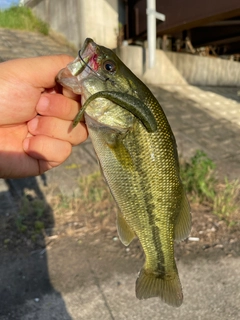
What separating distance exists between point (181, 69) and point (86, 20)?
11.6ft

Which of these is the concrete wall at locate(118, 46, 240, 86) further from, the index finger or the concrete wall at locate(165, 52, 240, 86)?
the index finger

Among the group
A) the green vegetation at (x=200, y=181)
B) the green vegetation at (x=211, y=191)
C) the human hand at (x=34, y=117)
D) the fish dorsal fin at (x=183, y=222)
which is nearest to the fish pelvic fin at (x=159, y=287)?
the fish dorsal fin at (x=183, y=222)

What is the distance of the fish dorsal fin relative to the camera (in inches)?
70.4

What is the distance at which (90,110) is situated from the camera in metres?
1.60

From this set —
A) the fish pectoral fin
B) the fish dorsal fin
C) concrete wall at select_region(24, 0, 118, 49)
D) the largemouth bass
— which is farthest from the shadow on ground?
concrete wall at select_region(24, 0, 118, 49)

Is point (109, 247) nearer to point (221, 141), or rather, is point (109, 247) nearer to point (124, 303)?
point (124, 303)

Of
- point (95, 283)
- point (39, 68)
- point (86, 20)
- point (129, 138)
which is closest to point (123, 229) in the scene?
point (129, 138)

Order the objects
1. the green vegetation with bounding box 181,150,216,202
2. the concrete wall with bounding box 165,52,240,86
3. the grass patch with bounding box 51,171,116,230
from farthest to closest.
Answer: the concrete wall with bounding box 165,52,240,86 → the green vegetation with bounding box 181,150,216,202 → the grass patch with bounding box 51,171,116,230

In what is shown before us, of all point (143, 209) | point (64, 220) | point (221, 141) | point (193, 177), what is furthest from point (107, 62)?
point (221, 141)

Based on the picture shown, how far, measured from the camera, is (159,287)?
6.09 ft

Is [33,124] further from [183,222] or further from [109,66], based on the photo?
[183,222]

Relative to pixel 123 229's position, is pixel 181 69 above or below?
below

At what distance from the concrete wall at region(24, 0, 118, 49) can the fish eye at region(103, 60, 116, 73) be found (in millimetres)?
8682

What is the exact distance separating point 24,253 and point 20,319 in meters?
0.90
